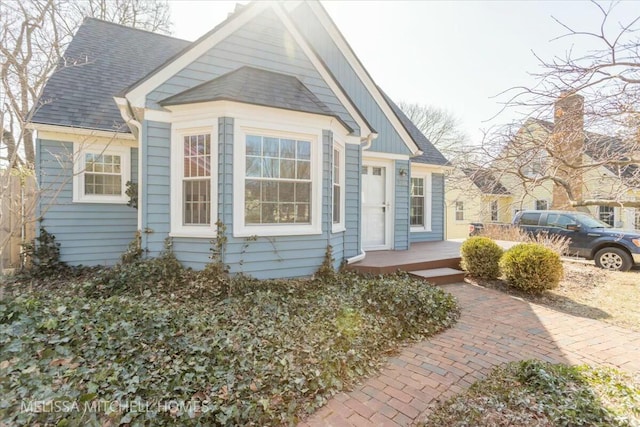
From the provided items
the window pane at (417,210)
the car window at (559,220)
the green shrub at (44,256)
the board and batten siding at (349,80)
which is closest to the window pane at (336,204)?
the board and batten siding at (349,80)

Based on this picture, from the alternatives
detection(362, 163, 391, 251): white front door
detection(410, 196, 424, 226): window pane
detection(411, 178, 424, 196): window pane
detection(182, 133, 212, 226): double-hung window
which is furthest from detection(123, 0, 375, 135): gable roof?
detection(410, 196, 424, 226): window pane

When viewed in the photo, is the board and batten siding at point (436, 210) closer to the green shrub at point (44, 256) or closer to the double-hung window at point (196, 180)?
the double-hung window at point (196, 180)

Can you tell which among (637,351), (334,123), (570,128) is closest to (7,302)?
(334,123)

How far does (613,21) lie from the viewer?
125 inches

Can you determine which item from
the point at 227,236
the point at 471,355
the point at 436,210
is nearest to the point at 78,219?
the point at 227,236

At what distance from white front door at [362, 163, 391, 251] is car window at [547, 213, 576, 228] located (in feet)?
18.3

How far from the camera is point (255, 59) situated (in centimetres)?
610

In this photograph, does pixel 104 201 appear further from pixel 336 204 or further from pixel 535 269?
pixel 535 269

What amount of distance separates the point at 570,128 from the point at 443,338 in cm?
308

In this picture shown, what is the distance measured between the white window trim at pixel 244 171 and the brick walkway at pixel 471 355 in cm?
273

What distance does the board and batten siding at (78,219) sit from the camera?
704 centimetres

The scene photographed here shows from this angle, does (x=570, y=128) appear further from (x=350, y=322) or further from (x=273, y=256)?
(x=273, y=256)

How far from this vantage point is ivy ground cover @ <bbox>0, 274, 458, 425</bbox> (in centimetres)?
241

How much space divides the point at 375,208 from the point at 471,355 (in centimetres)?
542
